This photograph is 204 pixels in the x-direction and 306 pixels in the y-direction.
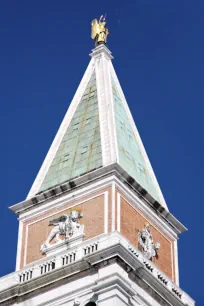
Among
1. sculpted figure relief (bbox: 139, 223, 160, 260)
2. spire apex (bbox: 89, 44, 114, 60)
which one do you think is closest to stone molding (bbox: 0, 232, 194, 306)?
sculpted figure relief (bbox: 139, 223, 160, 260)

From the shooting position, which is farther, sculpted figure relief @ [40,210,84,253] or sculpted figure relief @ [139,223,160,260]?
sculpted figure relief @ [139,223,160,260]

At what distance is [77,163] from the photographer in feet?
178

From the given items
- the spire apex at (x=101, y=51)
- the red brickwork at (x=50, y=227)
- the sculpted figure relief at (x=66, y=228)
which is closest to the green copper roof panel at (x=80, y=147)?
the red brickwork at (x=50, y=227)

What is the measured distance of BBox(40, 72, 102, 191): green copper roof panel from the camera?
2122 inches

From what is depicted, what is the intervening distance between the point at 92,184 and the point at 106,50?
35.6 feet

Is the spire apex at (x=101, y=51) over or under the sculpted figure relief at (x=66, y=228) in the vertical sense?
over

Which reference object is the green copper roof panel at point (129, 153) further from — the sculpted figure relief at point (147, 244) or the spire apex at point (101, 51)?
the spire apex at point (101, 51)

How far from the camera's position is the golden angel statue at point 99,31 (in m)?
61.7

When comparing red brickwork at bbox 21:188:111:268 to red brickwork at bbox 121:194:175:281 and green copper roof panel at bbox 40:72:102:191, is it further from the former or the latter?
green copper roof panel at bbox 40:72:102:191

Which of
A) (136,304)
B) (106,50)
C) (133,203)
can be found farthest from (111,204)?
(106,50)

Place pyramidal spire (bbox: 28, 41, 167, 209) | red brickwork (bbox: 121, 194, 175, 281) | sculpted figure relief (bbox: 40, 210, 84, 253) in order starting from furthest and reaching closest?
pyramidal spire (bbox: 28, 41, 167, 209)
sculpted figure relief (bbox: 40, 210, 84, 253)
red brickwork (bbox: 121, 194, 175, 281)

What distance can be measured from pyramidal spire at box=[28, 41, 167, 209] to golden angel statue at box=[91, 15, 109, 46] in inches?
83.5

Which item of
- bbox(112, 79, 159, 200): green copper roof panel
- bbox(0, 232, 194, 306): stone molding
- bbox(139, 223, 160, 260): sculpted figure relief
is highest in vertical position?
bbox(112, 79, 159, 200): green copper roof panel

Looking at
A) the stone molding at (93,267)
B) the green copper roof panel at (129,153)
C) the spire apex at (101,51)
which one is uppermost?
the spire apex at (101,51)
